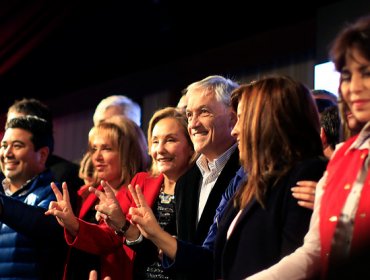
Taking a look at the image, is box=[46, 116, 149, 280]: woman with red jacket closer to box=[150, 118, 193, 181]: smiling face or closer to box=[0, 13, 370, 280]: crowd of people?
box=[0, 13, 370, 280]: crowd of people

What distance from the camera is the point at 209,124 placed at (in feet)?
8.86

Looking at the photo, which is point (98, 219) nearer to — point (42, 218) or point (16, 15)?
point (42, 218)

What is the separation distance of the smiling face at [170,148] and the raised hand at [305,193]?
1.23 meters

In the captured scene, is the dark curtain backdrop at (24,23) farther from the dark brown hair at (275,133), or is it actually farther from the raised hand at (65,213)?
the dark brown hair at (275,133)

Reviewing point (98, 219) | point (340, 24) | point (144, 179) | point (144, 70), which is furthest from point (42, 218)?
point (144, 70)

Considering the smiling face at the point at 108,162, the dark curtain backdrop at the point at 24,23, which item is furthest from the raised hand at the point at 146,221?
the dark curtain backdrop at the point at 24,23

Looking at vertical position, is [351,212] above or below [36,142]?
below

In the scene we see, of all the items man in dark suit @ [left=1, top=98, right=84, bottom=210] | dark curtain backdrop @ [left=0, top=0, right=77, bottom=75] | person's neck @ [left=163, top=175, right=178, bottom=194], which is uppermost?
dark curtain backdrop @ [left=0, top=0, right=77, bottom=75]

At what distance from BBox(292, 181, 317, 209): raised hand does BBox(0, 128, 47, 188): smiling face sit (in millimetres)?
1887

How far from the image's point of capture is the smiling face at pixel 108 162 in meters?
3.22

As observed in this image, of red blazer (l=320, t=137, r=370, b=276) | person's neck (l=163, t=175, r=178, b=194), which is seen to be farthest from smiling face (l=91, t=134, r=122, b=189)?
red blazer (l=320, t=137, r=370, b=276)

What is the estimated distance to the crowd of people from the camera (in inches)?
61.8

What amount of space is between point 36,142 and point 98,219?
24.7 inches

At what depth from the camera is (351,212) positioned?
1481 millimetres
